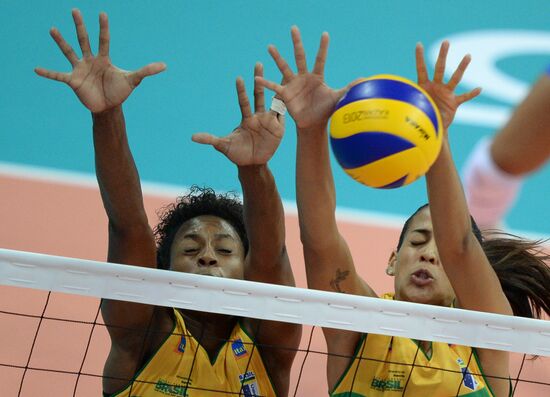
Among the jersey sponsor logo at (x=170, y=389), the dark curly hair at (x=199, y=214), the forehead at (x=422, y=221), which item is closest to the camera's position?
the jersey sponsor logo at (x=170, y=389)

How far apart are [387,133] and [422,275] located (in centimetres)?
79

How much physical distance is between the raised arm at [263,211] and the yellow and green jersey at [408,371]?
0.25m

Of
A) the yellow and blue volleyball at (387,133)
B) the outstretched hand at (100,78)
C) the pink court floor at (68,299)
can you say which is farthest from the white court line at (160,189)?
the yellow and blue volleyball at (387,133)

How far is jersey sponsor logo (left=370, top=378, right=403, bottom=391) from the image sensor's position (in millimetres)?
3354

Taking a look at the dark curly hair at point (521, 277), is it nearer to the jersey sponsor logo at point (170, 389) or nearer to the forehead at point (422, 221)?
the forehead at point (422, 221)

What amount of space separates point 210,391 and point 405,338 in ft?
2.27

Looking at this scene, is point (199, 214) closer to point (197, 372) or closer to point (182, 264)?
point (182, 264)

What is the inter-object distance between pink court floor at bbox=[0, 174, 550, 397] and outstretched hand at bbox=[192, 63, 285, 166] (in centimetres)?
115

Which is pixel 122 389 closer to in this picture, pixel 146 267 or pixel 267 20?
pixel 146 267

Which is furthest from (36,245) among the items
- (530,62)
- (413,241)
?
(530,62)

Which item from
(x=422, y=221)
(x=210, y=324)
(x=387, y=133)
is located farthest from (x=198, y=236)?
(x=387, y=133)

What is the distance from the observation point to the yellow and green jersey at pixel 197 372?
346 cm

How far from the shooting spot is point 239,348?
356 cm

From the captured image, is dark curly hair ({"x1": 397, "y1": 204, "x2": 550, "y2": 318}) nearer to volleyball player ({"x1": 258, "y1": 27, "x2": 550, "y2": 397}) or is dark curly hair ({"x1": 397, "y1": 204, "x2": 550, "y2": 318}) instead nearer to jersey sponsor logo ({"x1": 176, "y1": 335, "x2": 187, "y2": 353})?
volleyball player ({"x1": 258, "y1": 27, "x2": 550, "y2": 397})
